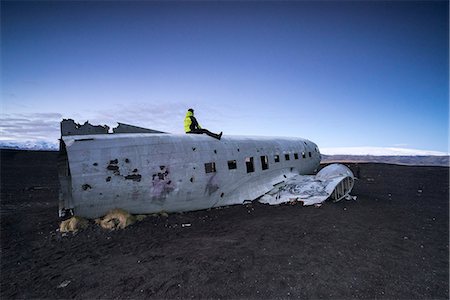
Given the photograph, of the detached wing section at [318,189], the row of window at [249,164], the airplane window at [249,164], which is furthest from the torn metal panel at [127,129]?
the detached wing section at [318,189]

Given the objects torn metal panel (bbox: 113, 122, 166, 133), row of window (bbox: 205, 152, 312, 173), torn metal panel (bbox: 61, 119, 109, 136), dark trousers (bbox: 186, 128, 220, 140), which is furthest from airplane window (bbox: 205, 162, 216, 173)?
torn metal panel (bbox: 61, 119, 109, 136)

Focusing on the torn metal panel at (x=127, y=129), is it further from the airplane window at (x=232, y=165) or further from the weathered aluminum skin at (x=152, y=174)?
the airplane window at (x=232, y=165)

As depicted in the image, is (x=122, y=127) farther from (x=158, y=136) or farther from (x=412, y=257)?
(x=412, y=257)

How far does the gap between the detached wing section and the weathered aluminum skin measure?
998 millimetres

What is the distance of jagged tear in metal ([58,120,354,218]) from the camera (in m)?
9.80

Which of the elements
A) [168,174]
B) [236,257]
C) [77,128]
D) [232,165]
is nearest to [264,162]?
[232,165]

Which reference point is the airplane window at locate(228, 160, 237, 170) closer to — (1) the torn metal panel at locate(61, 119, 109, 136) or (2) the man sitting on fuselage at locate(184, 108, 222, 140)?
(2) the man sitting on fuselage at locate(184, 108, 222, 140)

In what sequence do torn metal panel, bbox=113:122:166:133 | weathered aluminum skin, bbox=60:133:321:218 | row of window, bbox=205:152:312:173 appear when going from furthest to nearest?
row of window, bbox=205:152:312:173
torn metal panel, bbox=113:122:166:133
weathered aluminum skin, bbox=60:133:321:218

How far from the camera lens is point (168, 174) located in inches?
442

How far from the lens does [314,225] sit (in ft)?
34.6

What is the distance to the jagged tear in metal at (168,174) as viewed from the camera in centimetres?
980

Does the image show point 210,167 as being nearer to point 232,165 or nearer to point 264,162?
point 232,165

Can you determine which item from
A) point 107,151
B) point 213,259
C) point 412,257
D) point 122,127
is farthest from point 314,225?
point 122,127

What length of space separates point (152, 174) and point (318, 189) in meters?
9.72
